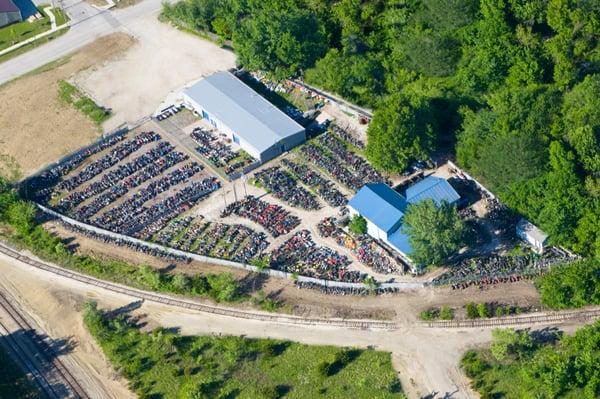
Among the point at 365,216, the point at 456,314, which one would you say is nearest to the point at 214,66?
the point at 365,216

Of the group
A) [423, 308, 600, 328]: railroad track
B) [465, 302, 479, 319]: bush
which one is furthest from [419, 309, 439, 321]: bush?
[465, 302, 479, 319]: bush

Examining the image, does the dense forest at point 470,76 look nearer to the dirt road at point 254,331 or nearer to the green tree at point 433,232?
the green tree at point 433,232

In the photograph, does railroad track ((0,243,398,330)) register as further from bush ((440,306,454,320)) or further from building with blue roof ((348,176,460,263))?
building with blue roof ((348,176,460,263))

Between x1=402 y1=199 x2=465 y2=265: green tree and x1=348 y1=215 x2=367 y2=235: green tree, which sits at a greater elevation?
x1=348 y1=215 x2=367 y2=235: green tree

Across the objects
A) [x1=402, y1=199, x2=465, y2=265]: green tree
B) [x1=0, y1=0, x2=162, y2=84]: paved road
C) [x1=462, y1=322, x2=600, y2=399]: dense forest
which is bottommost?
[x1=462, y1=322, x2=600, y2=399]: dense forest

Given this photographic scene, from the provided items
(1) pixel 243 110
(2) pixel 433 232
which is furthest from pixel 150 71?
(2) pixel 433 232

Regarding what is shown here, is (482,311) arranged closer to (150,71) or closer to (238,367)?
(238,367)

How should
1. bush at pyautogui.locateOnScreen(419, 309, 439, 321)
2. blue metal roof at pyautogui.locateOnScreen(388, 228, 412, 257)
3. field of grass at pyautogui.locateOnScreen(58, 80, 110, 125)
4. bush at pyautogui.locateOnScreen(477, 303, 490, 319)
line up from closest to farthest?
bush at pyautogui.locateOnScreen(477, 303, 490, 319)
bush at pyautogui.locateOnScreen(419, 309, 439, 321)
blue metal roof at pyautogui.locateOnScreen(388, 228, 412, 257)
field of grass at pyautogui.locateOnScreen(58, 80, 110, 125)
